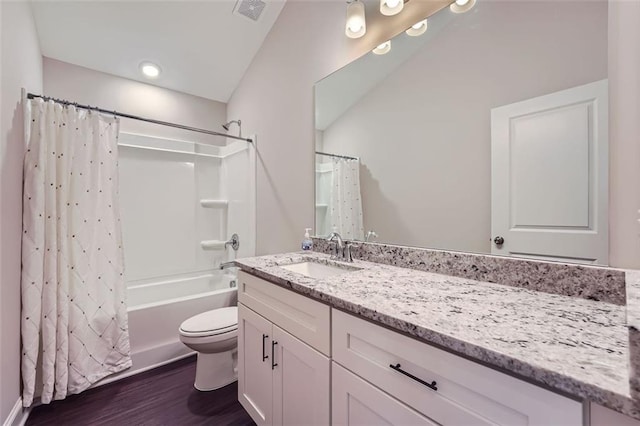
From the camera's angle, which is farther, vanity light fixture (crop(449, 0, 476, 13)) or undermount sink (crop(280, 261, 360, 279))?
undermount sink (crop(280, 261, 360, 279))

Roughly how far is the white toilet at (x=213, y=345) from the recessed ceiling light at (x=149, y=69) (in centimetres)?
229

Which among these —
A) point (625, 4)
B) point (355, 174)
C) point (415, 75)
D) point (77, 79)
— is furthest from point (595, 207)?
point (77, 79)

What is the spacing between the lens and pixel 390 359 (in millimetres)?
754

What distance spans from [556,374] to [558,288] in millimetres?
568

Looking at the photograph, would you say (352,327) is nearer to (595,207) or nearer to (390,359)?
(390,359)

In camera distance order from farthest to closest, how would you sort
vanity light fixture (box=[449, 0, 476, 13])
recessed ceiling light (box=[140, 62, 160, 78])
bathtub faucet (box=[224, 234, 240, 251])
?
bathtub faucet (box=[224, 234, 240, 251]) → recessed ceiling light (box=[140, 62, 160, 78]) → vanity light fixture (box=[449, 0, 476, 13])

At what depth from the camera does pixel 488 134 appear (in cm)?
111

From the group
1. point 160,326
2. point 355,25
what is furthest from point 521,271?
point 160,326

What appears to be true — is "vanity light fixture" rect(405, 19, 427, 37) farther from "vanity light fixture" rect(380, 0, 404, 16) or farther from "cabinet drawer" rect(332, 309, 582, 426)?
"cabinet drawer" rect(332, 309, 582, 426)

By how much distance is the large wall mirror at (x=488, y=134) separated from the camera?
88 cm

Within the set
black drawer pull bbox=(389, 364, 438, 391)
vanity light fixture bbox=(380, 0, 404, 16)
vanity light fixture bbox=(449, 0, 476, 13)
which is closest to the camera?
black drawer pull bbox=(389, 364, 438, 391)

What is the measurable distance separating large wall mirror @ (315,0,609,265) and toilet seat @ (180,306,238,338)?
980 millimetres

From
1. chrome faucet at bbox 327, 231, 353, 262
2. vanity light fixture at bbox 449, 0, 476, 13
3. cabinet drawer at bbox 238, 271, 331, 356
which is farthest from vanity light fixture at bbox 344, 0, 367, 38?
cabinet drawer at bbox 238, 271, 331, 356

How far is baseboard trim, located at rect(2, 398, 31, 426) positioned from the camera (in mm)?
1350
